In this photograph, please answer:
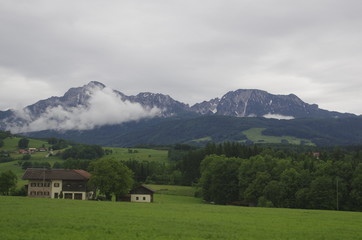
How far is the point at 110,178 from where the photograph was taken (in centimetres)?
9850

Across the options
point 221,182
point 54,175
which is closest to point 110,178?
point 54,175

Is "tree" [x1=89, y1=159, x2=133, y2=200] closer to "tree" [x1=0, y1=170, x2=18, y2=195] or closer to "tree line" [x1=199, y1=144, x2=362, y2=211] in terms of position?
"tree" [x1=0, y1=170, x2=18, y2=195]

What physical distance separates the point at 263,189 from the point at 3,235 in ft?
247

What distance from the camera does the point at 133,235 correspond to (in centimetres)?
3444

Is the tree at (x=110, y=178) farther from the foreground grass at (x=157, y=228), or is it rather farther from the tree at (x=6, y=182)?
the foreground grass at (x=157, y=228)

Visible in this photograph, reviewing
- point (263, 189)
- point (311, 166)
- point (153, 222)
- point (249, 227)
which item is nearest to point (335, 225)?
point (249, 227)

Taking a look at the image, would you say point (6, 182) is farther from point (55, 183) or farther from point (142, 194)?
point (142, 194)

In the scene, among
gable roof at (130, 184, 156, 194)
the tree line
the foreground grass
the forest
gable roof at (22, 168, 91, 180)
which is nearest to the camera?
the foreground grass

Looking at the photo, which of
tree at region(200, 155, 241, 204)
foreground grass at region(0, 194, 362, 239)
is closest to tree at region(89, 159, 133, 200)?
tree at region(200, 155, 241, 204)

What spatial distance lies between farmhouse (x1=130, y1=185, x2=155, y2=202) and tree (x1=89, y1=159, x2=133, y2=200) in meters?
8.49

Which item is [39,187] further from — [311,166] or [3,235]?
[3,235]

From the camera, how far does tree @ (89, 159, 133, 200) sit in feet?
323

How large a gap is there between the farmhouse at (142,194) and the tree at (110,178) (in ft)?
27.8

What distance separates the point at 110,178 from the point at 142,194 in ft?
46.8
